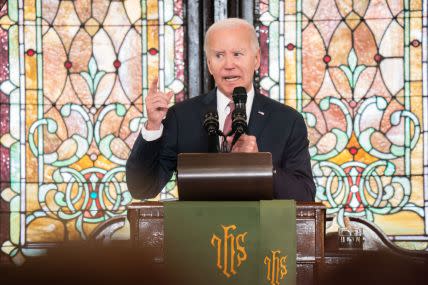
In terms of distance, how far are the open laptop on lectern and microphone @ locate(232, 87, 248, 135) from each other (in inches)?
4.3

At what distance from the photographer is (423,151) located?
425 cm

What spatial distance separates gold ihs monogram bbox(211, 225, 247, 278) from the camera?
1839 millimetres

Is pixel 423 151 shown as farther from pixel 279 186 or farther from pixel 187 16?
pixel 279 186

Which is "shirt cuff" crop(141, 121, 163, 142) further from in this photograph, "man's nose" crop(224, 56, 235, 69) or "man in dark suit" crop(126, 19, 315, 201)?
"man's nose" crop(224, 56, 235, 69)

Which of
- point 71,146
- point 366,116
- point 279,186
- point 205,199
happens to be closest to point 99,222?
point 71,146

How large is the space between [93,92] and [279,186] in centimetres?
226

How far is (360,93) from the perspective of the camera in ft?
14.2

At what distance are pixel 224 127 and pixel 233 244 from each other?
32.0 inches

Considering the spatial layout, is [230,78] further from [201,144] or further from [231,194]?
[231,194]

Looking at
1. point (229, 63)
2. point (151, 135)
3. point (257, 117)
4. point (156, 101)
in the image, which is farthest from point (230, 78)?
point (156, 101)

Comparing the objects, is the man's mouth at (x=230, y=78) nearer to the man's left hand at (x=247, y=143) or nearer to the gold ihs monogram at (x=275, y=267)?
the man's left hand at (x=247, y=143)

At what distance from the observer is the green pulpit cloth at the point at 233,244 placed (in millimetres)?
1839

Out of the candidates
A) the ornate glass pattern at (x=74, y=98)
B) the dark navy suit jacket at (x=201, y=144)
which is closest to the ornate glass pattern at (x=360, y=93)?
the ornate glass pattern at (x=74, y=98)

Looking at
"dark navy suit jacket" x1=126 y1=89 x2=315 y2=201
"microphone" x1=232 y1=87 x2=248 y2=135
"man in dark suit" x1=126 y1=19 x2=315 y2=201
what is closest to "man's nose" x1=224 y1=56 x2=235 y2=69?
"man in dark suit" x1=126 y1=19 x2=315 y2=201
